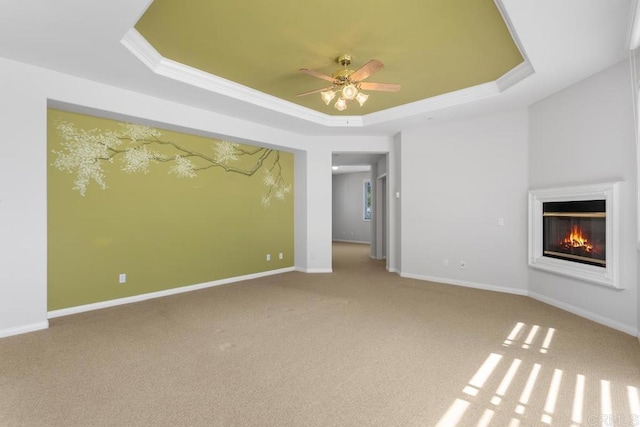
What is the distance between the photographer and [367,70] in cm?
311

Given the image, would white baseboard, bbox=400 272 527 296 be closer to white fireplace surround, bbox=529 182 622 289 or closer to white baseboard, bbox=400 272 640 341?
white baseboard, bbox=400 272 640 341

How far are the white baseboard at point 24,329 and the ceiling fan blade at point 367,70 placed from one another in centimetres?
414

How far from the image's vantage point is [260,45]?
3203 millimetres

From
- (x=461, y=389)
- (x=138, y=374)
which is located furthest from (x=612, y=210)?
(x=138, y=374)

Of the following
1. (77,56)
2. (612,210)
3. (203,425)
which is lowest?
(203,425)

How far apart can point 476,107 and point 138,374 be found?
5115 millimetres

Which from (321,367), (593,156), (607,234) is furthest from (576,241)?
(321,367)

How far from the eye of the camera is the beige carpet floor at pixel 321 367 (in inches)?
75.7

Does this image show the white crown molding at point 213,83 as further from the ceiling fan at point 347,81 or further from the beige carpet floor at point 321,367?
the beige carpet floor at point 321,367

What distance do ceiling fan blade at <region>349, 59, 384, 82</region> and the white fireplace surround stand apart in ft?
9.09

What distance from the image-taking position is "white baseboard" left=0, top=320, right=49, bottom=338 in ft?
10.3

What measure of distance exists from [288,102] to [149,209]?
2.59 meters

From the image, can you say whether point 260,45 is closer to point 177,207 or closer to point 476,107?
point 177,207

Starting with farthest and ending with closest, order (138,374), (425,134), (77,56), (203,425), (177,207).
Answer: (425,134)
(177,207)
(77,56)
(138,374)
(203,425)
